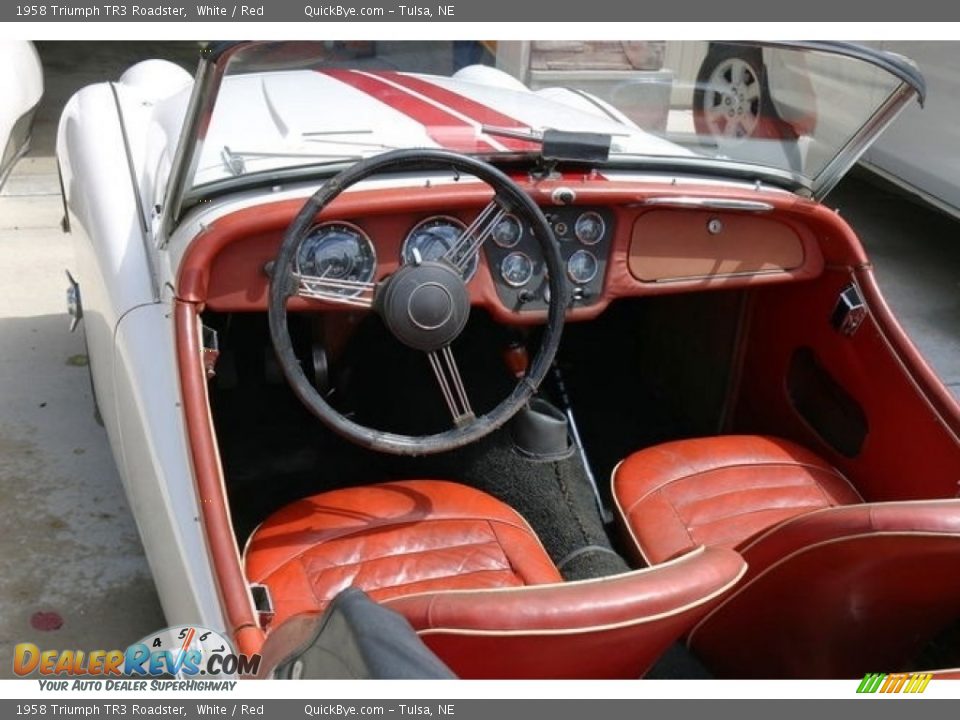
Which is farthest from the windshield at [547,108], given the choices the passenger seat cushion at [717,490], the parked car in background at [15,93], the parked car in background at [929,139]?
the parked car in background at [15,93]

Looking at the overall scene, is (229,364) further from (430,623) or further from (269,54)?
(430,623)

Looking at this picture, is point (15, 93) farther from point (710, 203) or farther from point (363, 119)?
point (710, 203)

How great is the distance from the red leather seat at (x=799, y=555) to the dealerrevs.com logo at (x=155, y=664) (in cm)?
98

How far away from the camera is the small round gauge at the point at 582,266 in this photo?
2.79 meters

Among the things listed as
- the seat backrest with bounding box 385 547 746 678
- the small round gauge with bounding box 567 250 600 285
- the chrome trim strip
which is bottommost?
the seat backrest with bounding box 385 547 746 678

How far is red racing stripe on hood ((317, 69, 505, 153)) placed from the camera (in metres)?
2.77

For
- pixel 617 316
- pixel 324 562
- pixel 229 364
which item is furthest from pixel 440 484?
pixel 617 316

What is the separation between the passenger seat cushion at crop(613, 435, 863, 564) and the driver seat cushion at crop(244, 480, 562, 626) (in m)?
0.31

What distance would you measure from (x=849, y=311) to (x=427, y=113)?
51.7 inches

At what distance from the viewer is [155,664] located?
2232 mm

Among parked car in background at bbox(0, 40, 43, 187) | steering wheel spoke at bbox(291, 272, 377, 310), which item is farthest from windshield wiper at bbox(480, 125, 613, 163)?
parked car in background at bbox(0, 40, 43, 187)

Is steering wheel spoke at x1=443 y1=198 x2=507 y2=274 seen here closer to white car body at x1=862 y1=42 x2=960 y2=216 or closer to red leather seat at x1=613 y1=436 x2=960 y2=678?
red leather seat at x1=613 y1=436 x2=960 y2=678

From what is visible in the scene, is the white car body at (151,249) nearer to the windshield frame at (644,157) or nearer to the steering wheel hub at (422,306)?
the windshield frame at (644,157)

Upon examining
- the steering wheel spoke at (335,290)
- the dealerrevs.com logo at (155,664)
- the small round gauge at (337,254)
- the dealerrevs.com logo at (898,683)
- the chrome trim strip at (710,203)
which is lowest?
the dealerrevs.com logo at (155,664)
